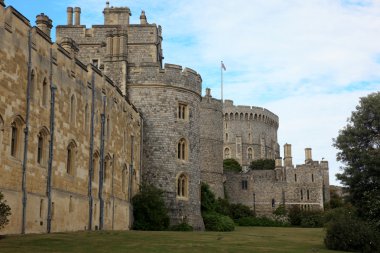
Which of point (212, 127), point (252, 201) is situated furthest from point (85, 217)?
point (252, 201)

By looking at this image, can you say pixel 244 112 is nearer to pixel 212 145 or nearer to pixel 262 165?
pixel 262 165

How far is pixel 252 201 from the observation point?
264ft

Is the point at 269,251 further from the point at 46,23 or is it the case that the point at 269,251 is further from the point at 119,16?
the point at 119,16

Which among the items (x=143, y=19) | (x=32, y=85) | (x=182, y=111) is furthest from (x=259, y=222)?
(x=32, y=85)

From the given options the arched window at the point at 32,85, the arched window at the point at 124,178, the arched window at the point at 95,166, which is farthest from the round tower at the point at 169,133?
the arched window at the point at 32,85

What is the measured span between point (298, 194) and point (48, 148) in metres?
60.4

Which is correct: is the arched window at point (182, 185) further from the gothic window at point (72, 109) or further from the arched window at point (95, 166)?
the gothic window at point (72, 109)

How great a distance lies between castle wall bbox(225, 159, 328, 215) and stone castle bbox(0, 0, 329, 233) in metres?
35.5

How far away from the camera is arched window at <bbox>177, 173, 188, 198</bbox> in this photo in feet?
131

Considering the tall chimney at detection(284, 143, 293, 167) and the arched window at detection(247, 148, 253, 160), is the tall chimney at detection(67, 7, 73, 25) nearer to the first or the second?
the tall chimney at detection(284, 143, 293, 167)

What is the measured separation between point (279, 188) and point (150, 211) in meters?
46.7

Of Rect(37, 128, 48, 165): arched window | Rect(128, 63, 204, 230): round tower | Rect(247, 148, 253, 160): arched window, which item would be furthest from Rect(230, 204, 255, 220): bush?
Rect(37, 128, 48, 165): arched window

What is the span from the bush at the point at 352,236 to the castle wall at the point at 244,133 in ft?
302

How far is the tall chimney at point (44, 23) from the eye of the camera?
3269 centimetres
